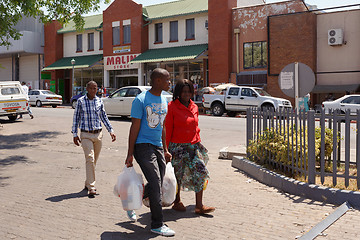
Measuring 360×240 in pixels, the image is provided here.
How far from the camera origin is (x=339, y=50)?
26766mm

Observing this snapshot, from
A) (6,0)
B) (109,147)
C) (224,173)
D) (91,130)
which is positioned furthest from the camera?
(6,0)

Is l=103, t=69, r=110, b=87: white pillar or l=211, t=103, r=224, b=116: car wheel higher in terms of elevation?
l=103, t=69, r=110, b=87: white pillar

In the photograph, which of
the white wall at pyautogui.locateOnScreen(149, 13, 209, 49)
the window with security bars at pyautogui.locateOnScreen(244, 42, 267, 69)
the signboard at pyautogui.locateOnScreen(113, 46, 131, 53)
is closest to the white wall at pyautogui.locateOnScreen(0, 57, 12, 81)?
the signboard at pyautogui.locateOnScreen(113, 46, 131, 53)

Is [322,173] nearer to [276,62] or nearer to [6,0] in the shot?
[6,0]

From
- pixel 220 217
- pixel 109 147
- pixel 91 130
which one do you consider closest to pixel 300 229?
pixel 220 217

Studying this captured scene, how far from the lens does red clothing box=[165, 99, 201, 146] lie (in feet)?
17.3

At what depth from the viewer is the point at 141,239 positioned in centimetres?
448

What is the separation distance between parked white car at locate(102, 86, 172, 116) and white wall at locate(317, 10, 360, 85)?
1276 cm

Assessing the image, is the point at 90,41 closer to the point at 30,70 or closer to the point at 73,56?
the point at 73,56

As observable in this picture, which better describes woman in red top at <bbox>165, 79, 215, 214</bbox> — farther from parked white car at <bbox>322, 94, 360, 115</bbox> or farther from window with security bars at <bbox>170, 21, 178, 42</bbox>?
window with security bars at <bbox>170, 21, 178, 42</bbox>

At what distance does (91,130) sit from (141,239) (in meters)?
2.56

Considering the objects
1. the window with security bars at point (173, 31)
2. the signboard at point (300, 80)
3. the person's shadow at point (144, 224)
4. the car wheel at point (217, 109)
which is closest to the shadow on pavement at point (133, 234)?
the person's shadow at point (144, 224)

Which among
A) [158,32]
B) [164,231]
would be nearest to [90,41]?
[158,32]

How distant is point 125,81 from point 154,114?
1275 inches
